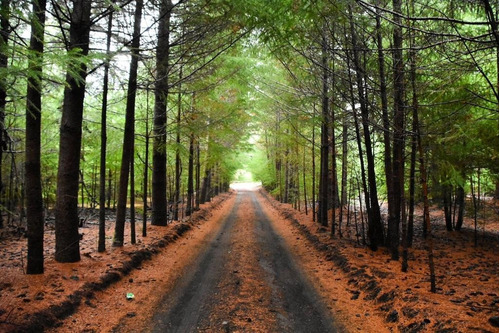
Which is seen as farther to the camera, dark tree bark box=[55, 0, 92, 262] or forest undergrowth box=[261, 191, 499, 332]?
dark tree bark box=[55, 0, 92, 262]

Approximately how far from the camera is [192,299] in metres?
6.39

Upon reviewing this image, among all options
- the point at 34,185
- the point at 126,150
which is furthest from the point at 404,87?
the point at 34,185

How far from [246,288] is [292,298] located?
1062 mm

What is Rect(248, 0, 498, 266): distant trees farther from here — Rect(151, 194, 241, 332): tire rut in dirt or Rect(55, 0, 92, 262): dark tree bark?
Rect(151, 194, 241, 332): tire rut in dirt

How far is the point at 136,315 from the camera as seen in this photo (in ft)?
18.4

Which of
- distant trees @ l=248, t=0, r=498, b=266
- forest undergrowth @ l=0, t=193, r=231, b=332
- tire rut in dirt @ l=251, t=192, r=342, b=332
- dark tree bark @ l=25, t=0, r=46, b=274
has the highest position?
distant trees @ l=248, t=0, r=498, b=266

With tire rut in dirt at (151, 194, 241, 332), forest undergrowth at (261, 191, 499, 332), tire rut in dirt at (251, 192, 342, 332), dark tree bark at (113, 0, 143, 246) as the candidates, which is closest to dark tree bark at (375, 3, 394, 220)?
forest undergrowth at (261, 191, 499, 332)

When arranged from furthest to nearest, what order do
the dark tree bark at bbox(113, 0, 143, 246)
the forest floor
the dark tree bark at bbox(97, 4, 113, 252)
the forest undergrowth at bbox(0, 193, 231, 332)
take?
the dark tree bark at bbox(113, 0, 143, 246) < the dark tree bark at bbox(97, 4, 113, 252) < the forest floor < the forest undergrowth at bbox(0, 193, 231, 332)

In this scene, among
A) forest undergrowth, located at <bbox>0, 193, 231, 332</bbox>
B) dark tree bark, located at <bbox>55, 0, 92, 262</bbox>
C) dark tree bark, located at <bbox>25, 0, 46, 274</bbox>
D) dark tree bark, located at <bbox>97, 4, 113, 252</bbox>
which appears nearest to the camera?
forest undergrowth, located at <bbox>0, 193, 231, 332</bbox>

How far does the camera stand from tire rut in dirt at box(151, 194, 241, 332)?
5309 millimetres

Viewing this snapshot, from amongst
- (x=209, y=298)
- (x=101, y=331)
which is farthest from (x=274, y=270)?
(x=101, y=331)

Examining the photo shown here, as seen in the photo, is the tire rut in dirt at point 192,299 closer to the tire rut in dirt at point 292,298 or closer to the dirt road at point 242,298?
the dirt road at point 242,298

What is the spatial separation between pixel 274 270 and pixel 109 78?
750 cm

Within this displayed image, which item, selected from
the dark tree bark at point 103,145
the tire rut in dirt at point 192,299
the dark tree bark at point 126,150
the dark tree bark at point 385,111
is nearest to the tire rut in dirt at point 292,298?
the tire rut in dirt at point 192,299
